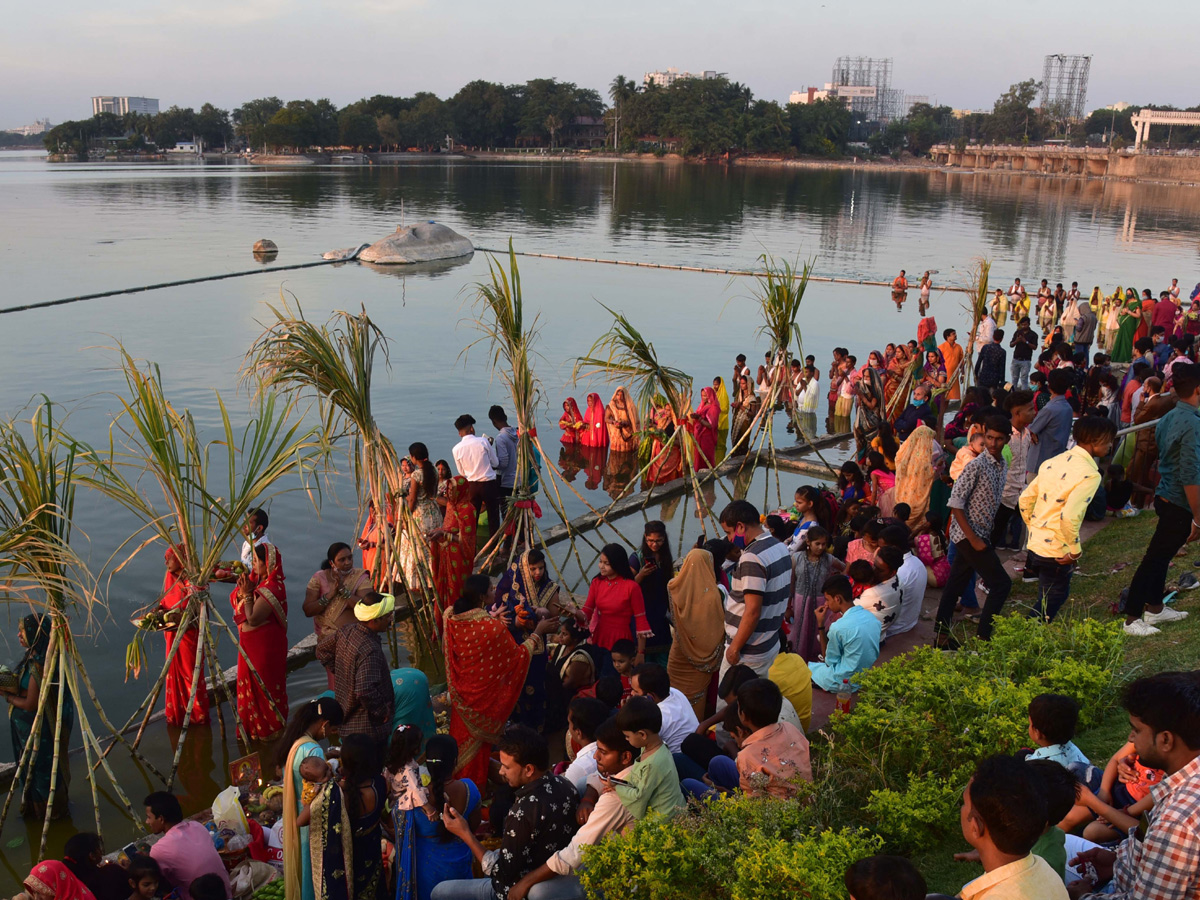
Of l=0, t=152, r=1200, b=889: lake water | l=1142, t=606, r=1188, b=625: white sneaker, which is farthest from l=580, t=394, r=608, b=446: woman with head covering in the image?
l=1142, t=606, r=1188, b=625: white sneaker

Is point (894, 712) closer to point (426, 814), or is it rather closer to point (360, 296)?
point (426, 814)

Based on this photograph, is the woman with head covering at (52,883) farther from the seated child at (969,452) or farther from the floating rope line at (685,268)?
the floating rope line at (685,268)

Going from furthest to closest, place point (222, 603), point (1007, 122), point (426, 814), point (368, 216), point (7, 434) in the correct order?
point (1007, 122), point (368, 216), point (222, 603), point (7, 434), point (426, 814)

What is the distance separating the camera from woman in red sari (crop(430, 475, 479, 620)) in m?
7.18

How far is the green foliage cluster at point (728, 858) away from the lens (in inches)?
119

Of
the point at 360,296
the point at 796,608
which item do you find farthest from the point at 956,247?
the point at 796,608

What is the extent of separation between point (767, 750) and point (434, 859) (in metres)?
1.52

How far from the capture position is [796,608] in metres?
6.31

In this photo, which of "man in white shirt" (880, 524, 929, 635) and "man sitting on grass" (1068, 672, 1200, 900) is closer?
"man sitting on grass" (1068, 672, 1200, 900)

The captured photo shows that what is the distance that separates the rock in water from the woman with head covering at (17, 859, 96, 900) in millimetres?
30093

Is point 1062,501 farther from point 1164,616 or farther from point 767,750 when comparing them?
point 767,750

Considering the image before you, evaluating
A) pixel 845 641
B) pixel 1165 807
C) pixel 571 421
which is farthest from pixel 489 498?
pixel 1165 807

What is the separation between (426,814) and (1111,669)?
361cm

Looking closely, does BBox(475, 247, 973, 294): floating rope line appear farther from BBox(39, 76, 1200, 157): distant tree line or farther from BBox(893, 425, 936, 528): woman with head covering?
BBox(39, 76, 1200, 157): distant tree line
